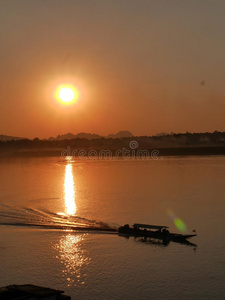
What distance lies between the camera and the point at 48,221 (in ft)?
145

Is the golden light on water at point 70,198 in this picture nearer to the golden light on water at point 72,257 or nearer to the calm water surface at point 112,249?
the calm water surface at point 112,249

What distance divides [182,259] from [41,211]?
24.0 meters

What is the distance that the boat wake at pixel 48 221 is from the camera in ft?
135

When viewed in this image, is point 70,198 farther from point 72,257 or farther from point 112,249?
point 72,257

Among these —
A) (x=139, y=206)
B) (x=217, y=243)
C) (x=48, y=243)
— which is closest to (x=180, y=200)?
(x=139, y=206)

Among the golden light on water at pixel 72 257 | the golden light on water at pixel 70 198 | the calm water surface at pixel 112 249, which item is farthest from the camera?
the golden light on water at pixel 70 198

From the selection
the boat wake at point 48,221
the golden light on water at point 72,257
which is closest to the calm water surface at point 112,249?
the golden light on water at point 72,257

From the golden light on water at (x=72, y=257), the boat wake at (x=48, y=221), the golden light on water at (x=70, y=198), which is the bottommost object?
the golden light on water at (x=72, y=257)

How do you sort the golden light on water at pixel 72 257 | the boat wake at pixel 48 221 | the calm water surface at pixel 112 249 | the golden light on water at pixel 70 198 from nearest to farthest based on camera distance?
the calm water surface at pixel 112 249 < the golden light on water at pixel 72 257 < the boat wake at pixel 48 221 < the golden light on water at pixel 70 198

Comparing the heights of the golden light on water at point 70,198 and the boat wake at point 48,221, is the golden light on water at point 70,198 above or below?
above

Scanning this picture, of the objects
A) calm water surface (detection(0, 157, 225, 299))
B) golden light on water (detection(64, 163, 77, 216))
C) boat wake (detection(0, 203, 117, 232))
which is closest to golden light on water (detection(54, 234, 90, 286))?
calm water surface (detection(0, 157, 225, 299))

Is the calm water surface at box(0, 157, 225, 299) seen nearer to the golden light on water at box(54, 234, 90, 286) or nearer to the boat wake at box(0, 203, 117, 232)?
the golden light on water at box(54, 234, 90, 286)

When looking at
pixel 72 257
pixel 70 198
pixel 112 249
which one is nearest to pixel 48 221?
pixel 112 249

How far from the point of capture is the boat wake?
41.3m
